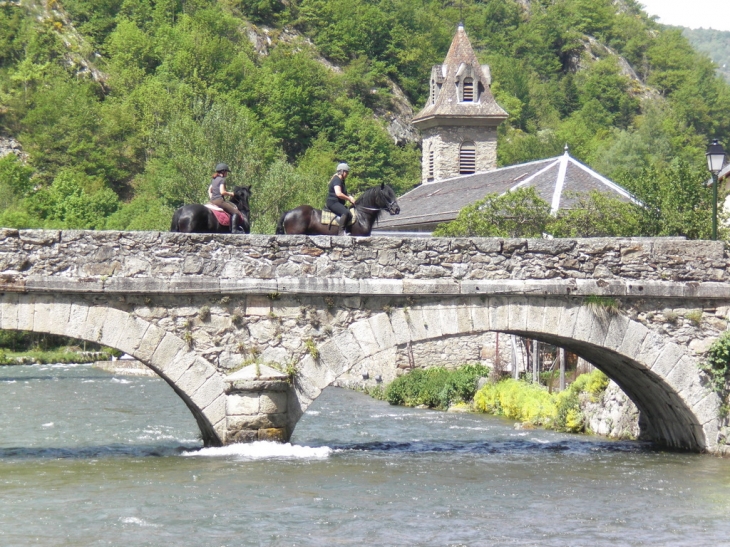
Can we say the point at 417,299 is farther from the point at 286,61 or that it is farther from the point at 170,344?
the point at 286,61

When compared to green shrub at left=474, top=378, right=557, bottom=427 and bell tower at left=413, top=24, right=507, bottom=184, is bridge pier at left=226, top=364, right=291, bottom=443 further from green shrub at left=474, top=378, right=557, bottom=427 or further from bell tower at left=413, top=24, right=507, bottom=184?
bell tower at left=413, top=24, right=507, bottom=184

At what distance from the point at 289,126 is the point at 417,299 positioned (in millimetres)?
58110

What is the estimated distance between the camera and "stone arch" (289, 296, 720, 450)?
13734 mm

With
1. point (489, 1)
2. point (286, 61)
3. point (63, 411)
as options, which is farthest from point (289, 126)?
point (63, 411)

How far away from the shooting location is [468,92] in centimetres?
4788

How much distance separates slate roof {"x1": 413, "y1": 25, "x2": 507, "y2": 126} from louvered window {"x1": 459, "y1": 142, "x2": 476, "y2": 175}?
1165mm

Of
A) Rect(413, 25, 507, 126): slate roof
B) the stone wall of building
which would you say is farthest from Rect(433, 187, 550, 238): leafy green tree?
Rect(413, 25, 507, 126): slate roof

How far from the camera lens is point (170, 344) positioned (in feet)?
43.9

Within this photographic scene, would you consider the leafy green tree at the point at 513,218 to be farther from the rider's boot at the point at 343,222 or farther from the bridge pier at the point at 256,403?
the bridge pier at the point at 256,403

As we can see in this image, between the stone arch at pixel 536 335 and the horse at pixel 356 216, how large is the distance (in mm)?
1730

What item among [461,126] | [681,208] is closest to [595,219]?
[681,208]

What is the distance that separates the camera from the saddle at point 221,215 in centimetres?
1480

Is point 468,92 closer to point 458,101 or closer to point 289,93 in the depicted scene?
point 458,101

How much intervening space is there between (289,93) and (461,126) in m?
25.5
